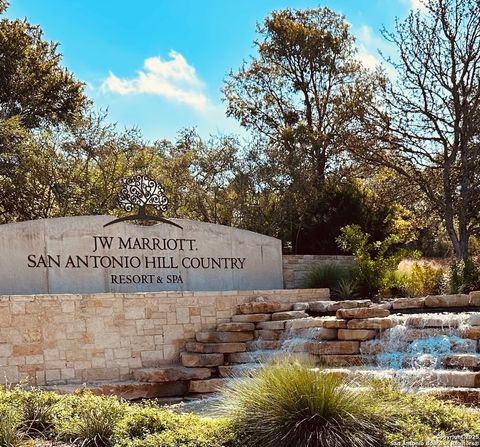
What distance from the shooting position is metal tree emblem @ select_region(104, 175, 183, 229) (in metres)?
13.0

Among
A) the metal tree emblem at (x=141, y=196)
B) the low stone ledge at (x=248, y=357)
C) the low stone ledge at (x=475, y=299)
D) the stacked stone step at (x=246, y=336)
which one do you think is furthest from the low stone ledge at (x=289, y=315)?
the metal tree emblem at (x=141, y=196)

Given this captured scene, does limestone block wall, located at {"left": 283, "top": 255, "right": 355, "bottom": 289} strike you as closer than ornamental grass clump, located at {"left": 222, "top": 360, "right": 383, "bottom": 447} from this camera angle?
No

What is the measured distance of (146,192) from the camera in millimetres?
13180

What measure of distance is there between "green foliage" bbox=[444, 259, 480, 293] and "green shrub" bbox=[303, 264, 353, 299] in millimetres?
2297

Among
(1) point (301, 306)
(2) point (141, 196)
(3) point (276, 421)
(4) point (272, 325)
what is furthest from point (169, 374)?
(3) point (276, 421)

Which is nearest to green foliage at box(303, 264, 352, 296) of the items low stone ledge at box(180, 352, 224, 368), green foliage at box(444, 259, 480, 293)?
green foliage at box(444, 259, 480, 293)

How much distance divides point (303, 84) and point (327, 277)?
27.1 feet

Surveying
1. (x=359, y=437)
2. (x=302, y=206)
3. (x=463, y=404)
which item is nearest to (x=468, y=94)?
(x=302, y=206)

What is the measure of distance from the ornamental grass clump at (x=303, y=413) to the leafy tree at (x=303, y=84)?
1320 cm

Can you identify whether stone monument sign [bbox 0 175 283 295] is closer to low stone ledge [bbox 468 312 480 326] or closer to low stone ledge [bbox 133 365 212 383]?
low stone ledge [bbox 133 365 212 383]

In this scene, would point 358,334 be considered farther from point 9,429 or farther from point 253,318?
point 9,429

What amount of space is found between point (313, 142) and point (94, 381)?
11353 mm

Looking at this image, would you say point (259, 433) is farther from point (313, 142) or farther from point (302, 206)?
point (313, 142)

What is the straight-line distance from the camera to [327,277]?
14742mm
